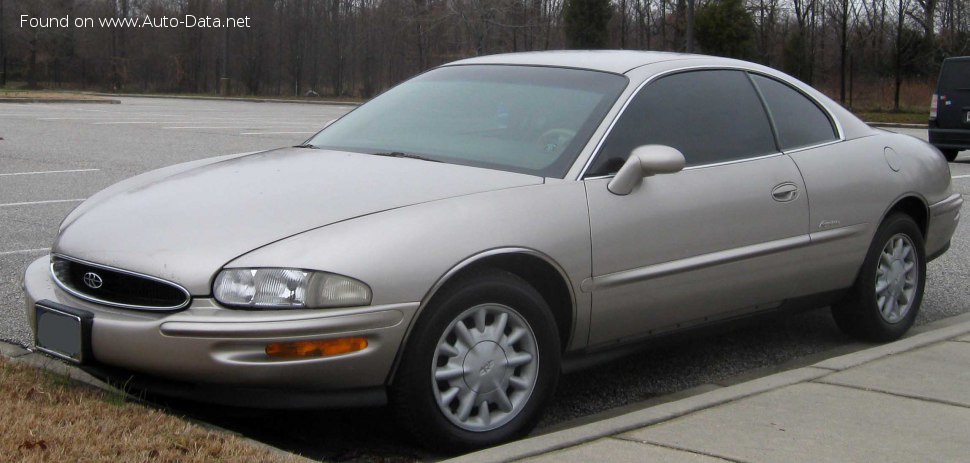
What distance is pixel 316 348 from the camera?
3.67 metres

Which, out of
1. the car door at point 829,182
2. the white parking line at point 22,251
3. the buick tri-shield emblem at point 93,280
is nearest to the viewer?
the buick tri-shield emblem at point 93,280

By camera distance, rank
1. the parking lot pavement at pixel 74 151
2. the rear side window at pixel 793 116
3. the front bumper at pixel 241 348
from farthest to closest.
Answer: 1. the parking lot pavement at pixel 74 151
2. the rear side window at pixel 793 116
3. the front bumper at pixel 241 348

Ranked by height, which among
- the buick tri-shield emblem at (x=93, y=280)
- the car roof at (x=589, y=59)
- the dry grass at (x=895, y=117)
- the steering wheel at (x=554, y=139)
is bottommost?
the buick tri-shield emblem at (x=93, y=280)

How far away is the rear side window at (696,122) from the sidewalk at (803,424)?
100cm

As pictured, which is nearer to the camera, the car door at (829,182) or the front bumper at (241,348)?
the front bumper at (241,348)

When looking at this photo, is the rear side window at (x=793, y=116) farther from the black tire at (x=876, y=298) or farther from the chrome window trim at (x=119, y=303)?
the chrome window trim at (x=119, y=303)

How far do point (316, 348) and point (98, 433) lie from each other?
2.42 ft

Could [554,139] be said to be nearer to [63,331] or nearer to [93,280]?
[93,280]

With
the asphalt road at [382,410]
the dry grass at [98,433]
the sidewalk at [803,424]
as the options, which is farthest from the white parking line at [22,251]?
the sidewalk at [803,424]

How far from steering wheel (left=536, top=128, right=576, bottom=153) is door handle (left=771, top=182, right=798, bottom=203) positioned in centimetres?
108

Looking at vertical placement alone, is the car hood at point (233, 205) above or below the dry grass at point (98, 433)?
above

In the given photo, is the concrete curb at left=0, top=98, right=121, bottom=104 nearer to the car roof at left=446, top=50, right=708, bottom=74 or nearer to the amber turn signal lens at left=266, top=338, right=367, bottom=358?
the car roof at left=446, top=50, right=708, bottom=74

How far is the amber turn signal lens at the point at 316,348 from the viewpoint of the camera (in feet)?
11.9

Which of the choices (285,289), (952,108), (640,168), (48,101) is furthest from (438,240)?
(48,101)
